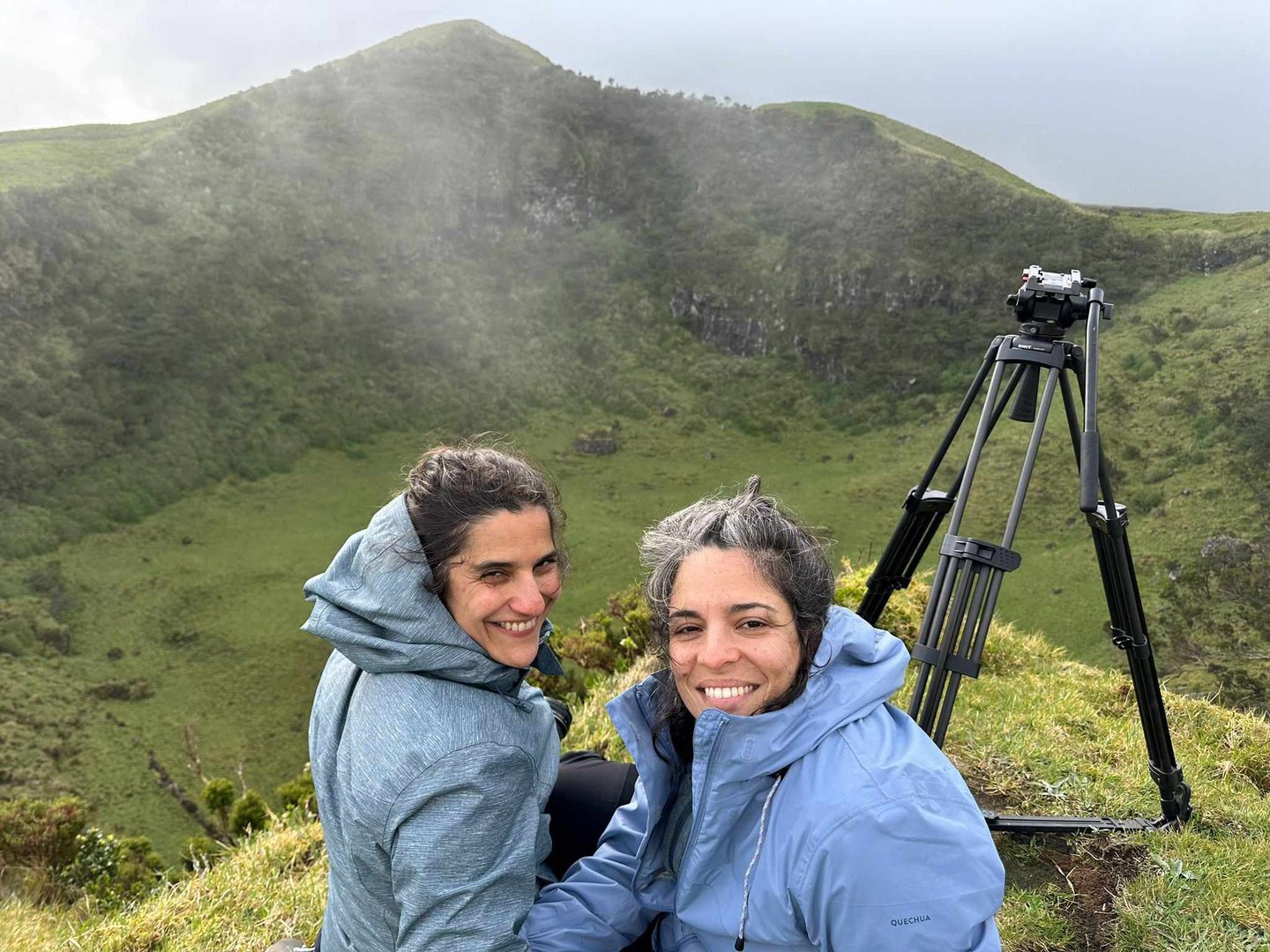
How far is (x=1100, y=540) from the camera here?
2881 millimetres

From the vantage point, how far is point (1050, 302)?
9.43ft

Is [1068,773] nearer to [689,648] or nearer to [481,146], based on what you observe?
[689,648]

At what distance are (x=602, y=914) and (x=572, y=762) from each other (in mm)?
686

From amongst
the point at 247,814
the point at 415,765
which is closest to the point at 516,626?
the point at 415,765

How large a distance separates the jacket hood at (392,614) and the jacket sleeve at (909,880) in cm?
87

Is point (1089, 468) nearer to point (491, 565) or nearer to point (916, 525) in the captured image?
point (916, 525)

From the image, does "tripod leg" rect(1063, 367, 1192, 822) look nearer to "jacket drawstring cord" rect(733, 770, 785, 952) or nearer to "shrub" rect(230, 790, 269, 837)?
"jacket drawstring cord" rect(733, 770, 785, 952)

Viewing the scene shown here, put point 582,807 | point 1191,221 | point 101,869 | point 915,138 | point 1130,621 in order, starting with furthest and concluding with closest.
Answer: point 915,138
point 1191,221
point 101,869
point 1130,621
point 582,807

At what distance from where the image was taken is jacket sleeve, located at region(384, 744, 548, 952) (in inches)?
68.2

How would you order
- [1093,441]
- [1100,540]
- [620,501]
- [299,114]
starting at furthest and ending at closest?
[299,114]
[620,501]
[1100,540]
[1093,441]

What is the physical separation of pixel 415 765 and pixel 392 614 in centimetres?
A: 33

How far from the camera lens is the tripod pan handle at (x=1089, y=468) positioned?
2.53 metres

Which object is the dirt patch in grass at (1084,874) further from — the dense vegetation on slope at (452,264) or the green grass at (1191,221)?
the green grass at (1191,221)

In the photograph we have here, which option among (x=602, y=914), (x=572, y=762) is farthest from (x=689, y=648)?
(x=572, y=762)
